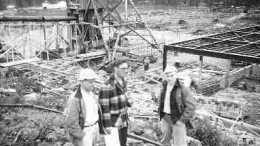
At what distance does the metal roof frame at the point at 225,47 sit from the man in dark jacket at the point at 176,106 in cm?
321

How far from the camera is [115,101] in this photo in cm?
452

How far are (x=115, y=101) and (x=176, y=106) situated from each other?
1090mm

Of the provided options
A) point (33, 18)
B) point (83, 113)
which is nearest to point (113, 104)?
point (83, 113)

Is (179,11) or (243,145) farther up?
(179,11)

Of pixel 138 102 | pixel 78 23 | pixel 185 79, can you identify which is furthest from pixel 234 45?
pixel 78 23

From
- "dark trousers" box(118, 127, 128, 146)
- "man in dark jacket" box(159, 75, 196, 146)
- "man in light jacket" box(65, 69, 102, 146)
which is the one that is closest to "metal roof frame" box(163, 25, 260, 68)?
"man in dark jacket" box(159, 75, 196, 146)

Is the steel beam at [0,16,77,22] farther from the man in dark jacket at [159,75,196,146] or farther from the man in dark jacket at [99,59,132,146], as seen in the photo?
the man in dark jacket at [159,75,196,146]

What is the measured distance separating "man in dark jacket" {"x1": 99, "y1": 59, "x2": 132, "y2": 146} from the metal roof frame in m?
4.05

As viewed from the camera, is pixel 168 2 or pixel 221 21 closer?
pixel 221 21

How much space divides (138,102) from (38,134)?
5229 mm

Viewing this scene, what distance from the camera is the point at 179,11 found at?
5088 cm

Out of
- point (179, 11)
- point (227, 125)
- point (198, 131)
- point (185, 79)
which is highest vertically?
point (179, 11)

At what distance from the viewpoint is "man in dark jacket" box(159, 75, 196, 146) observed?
187 inches

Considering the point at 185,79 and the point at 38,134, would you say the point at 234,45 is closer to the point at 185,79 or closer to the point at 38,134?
the point at 185,79
